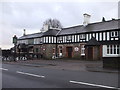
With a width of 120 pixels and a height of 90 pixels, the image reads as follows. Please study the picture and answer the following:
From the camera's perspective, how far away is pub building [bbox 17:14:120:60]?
37.3 meters

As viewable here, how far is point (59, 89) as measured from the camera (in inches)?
351

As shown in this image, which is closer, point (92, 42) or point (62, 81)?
point (62, 81)

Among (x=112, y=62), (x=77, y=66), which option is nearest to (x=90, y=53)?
(x=77, y=66)

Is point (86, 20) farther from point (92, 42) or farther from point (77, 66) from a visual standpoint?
point (77, 66)

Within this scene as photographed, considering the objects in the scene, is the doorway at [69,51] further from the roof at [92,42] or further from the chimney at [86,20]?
the roof at [92,42]

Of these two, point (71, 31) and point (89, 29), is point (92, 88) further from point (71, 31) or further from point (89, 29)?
point (71, 31)

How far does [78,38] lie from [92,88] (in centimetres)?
3512

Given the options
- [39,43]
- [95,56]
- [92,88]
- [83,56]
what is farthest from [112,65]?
[39,43]

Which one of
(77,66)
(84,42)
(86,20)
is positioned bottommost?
(77,66)

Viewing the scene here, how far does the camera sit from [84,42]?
42.7 metres

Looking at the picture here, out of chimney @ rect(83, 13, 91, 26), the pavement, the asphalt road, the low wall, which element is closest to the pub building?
chimney @ rect(83, 13, 91, 26)

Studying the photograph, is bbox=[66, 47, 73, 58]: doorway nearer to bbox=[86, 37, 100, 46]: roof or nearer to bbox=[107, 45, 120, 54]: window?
bbox=[86, 37, 100, 46]: roof

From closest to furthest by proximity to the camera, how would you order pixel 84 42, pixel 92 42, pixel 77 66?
pixel 77 66 < pixel 92 42 < pixel 84 42

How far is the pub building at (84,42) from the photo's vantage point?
3728 cm
